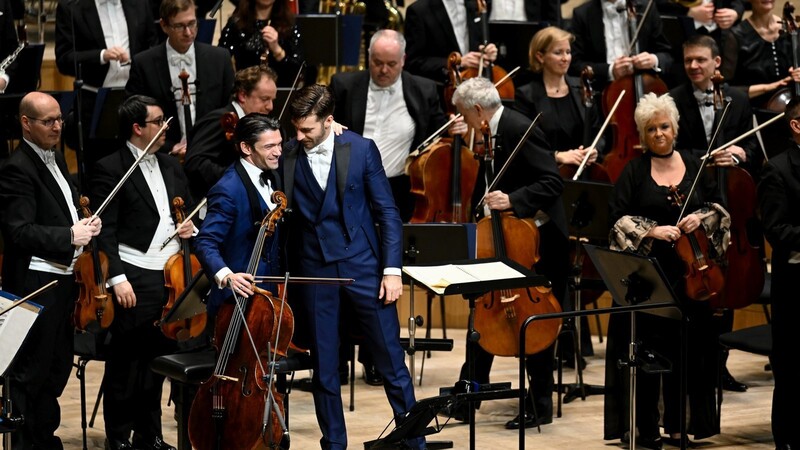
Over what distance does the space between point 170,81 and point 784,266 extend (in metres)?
2.83

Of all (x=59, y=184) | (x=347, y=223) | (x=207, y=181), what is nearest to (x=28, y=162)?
(x=59, y=184)

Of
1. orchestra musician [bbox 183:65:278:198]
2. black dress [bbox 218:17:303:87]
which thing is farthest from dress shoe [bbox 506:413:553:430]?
black dress [bbox 218:17:303:87]

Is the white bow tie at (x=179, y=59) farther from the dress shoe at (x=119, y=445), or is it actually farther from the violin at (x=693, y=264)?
the violin at (x=693, y=264)

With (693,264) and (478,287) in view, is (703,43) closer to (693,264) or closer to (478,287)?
(693,264)

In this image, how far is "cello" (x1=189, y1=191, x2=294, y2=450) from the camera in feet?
14.3

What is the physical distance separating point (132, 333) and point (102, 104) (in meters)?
1.36

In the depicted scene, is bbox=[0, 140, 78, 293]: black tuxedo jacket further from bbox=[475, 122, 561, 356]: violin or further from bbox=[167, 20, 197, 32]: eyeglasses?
bbox=[475, 122, 561, 356]: violin

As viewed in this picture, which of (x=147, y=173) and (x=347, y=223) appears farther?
(x=147, y=173)

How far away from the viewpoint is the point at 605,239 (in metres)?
5.93

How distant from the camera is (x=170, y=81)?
600cm

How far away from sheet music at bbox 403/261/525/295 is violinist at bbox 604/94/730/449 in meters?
0.82

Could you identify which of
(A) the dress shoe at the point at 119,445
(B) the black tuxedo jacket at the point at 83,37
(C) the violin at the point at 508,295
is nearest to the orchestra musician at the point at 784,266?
(C) the violin at the point at 508,295

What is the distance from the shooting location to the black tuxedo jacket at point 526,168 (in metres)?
5.36

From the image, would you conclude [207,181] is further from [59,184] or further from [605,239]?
[605,239]
